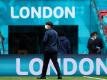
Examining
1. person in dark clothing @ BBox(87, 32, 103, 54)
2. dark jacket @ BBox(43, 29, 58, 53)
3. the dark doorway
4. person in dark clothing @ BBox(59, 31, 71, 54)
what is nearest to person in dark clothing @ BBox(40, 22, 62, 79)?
dark jacket @ BBox(43, 29, 58, 53)

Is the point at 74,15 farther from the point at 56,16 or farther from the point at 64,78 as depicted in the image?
the point at 64,78

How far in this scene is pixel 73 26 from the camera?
1055 inches

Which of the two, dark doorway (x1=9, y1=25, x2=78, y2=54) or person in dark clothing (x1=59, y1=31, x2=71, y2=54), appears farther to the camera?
dark doorway (x1=9, y1=25, x2=78, y2=54)

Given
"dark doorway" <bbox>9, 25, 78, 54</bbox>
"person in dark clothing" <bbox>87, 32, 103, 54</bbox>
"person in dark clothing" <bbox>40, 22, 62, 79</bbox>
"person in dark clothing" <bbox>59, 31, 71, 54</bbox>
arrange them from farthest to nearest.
Answer: "dark doorway" <bbox>9, 25, 78, 54</bbox> < "person in dark clothing" <bbox>87, 32, 103, 54</bbox> < "person in dark clothing" <bbox>59, 31, 71, 54</bbox> < "person in dark clothing" <bbox>40, 22, 62, 79</bbox>

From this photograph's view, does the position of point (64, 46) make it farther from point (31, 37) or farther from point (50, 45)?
point (31, 37)

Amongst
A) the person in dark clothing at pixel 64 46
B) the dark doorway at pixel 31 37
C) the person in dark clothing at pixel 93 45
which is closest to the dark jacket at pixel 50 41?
the person in dark clothing at pixel 64 46

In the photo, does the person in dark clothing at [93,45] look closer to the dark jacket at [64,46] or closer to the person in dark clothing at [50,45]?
the dark jacket at [64,46]

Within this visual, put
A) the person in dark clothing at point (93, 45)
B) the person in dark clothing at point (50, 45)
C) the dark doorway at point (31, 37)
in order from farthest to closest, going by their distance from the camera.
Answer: the dark doorway at point (31, 37) < the person in dark clothing at point (93, 45) < the person in dark clothing at point (50, 45)

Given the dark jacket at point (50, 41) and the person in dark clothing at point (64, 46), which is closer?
Result: the dark jacket at point (50, 41)

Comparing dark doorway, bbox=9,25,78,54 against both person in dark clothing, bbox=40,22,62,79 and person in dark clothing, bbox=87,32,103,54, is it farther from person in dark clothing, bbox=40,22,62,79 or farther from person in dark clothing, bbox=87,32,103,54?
person in dark clothing, bbox=40,22,62,79

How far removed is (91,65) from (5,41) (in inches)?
284

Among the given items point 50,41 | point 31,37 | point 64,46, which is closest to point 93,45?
point 64,46

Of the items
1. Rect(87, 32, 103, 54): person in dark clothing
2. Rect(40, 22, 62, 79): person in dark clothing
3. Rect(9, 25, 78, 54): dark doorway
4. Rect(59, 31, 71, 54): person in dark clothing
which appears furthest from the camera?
Rect(9, 25, 78, 54): dark doorway

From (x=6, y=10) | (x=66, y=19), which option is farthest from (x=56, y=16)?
(x=6, y=10)
